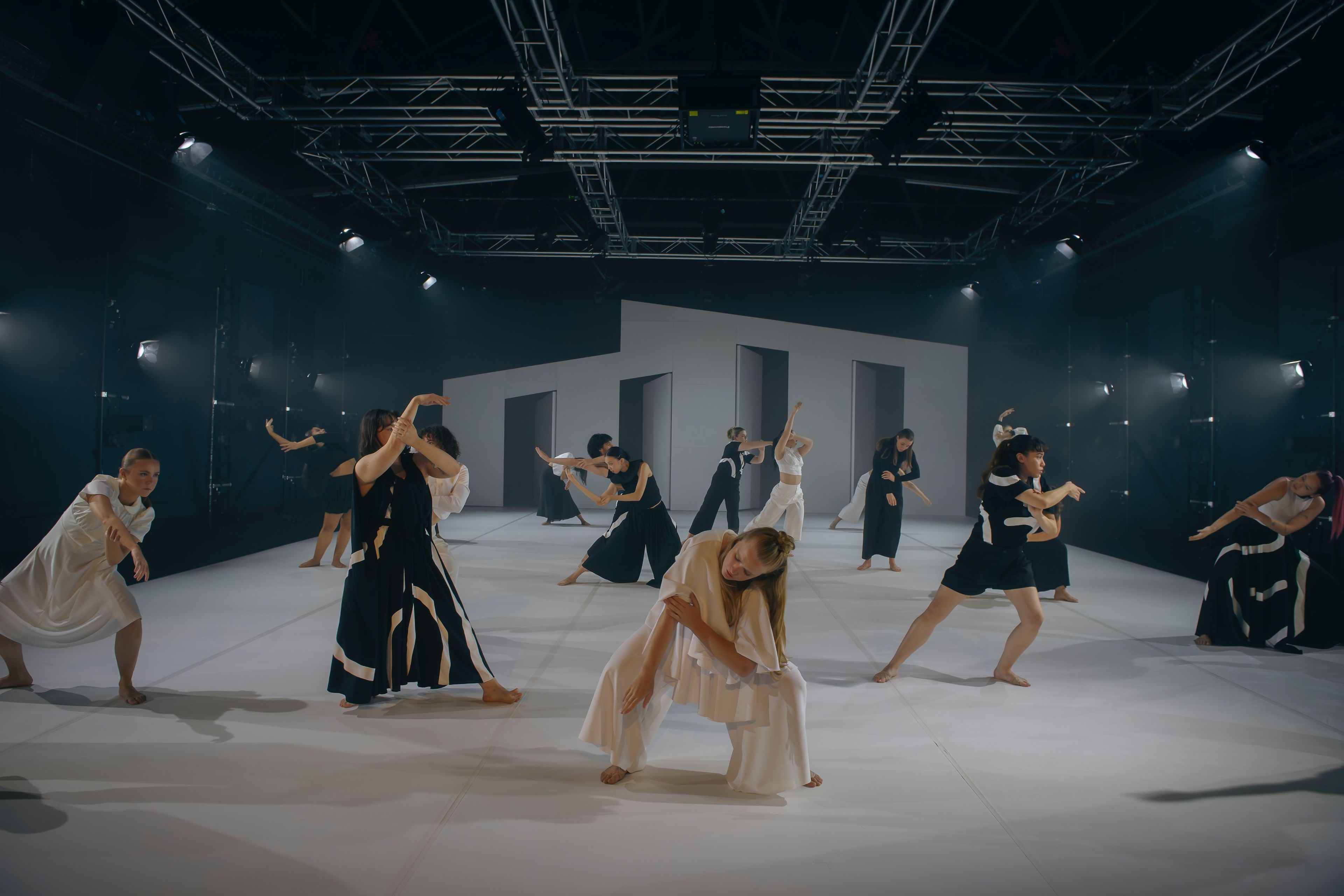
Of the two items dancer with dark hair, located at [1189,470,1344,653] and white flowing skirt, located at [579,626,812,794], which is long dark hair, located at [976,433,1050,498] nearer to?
dancer with dark hair, located at [1189,470,1344,653]

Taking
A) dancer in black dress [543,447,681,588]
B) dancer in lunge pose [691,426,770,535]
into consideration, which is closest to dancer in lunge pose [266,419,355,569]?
dancer in black dress [543,447,681,588]

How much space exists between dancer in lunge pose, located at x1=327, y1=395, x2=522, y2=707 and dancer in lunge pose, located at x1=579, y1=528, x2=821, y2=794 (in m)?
1.05

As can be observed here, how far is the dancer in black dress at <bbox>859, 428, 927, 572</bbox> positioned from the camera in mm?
7867

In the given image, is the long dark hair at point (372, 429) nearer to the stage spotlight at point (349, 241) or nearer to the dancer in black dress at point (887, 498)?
the dancer in black dress at point (887, 498)

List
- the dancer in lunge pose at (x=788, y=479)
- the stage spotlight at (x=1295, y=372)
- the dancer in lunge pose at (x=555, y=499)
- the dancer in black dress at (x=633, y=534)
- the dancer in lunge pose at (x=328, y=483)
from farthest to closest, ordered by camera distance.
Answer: the dancer in lunge pose at (x=555, y=499), the dancer in lunge pose at (x=788, y=479), the dancer in lunge pose at (x=328, y=483), the dancer in black dress at (x=633, y=534), the stage spotlight at (x=1295, y=372)

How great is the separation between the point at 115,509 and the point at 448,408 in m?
12.0

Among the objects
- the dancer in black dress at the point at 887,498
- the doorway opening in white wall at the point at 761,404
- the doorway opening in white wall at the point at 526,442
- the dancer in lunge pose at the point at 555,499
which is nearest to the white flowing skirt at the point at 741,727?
the dancer in black dress at the point at 887,498

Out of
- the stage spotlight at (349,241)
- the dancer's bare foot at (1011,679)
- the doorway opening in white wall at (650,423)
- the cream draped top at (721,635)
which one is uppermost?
the stage spotlight at (349,241)

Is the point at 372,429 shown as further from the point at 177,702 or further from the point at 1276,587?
the point at 1276,587

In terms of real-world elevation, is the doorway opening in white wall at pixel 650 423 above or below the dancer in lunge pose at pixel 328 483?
above

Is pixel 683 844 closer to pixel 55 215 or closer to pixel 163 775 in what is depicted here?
pixel 163 775

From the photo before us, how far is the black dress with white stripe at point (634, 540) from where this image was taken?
6660mm

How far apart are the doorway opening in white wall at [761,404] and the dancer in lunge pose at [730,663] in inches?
464

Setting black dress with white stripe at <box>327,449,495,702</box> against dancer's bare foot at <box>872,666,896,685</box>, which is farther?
dancer's bare foot at <box>872,666,896,685</box>
